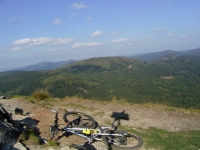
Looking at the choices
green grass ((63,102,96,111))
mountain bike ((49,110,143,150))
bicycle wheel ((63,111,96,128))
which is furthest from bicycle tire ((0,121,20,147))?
green grass ((63,102,96,111))

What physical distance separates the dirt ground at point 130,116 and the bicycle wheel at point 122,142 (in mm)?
1240

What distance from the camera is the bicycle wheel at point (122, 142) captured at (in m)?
8.39

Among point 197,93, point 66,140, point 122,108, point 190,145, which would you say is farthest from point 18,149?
point 197,93

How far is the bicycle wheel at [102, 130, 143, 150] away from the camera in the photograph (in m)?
8.39

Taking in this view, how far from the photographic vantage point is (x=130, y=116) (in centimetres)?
1370

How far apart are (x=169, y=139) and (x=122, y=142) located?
2763 millimetres

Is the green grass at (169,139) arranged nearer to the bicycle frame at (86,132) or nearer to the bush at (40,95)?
the bicycle frame at (86,132)

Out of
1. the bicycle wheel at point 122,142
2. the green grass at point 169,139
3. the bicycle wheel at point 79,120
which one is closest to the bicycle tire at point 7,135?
the bicycle wheel at point 79,120

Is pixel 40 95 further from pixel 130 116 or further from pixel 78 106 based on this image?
pixel 130 116

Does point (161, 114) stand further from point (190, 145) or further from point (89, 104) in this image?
point (89, 104)

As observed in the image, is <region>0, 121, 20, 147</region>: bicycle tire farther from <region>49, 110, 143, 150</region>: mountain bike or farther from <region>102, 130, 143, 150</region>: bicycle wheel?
<region>102, 130, 143, 150</region>: bicycle wheel

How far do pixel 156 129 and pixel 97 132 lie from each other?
4.21 metres

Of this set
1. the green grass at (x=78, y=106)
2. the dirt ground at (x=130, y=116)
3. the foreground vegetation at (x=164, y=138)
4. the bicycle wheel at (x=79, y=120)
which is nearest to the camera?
the foreground vegetation at (x=164, y=138)

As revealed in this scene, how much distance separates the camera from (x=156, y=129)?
37.3 ft
